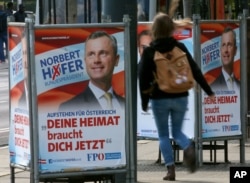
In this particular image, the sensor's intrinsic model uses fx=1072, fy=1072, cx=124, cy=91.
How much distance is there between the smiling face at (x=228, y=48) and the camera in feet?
41.4

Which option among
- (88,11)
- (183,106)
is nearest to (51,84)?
(183,106)

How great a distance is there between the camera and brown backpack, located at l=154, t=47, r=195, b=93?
35.0 feet

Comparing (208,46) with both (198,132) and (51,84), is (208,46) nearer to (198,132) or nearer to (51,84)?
(198,132)

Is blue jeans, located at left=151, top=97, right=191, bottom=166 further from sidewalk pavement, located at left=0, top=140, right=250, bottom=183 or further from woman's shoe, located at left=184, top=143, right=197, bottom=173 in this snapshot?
sidewalk pavement, located at left=0, top=140, right=250, bottom=183

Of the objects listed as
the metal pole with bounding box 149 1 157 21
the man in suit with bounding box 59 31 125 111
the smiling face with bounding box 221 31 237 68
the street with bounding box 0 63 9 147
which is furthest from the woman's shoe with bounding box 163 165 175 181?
the metal pole with bounding box 149 1 157 21

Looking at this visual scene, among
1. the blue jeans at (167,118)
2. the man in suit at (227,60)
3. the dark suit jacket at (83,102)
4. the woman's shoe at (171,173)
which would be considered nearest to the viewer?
the dark suit jacket at (83,102)

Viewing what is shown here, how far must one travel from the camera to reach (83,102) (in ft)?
31.3

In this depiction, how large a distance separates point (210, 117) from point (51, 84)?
3681 millimetres

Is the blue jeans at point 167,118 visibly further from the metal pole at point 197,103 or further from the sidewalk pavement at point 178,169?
the metal pole at point 197,103

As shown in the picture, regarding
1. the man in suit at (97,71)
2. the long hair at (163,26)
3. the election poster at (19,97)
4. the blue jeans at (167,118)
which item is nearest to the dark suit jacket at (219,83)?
the blue jeans at (167,118)

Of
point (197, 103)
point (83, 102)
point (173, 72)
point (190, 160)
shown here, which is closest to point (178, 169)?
point (197, 103)

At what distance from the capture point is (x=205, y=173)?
1216 centimetres

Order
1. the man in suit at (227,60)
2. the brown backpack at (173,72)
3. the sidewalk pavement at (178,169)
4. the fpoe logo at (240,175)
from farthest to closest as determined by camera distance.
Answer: the man in suit at (227,60)
the sidewalk pavement at (178,169)
the brown backpack at (173,72)
the fpoe logo at (240,175)

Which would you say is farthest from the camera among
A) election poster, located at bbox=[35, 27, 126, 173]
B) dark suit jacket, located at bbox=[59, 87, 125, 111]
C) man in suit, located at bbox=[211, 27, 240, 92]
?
man in suit, located at bbox=[211, 27, 240, 92]
